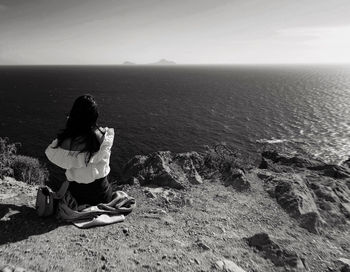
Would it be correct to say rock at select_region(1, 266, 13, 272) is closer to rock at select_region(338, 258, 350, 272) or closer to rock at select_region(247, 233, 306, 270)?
rock at select_region(247, 233, 306, 270)

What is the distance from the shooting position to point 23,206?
8.25 meters

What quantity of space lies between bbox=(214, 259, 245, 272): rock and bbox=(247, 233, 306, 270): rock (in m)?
1.18

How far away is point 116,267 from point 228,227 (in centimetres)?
439

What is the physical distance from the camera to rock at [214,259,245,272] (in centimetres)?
663

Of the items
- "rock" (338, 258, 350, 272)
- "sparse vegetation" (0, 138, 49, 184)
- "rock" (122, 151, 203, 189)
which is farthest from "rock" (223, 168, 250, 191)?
"sparse vegetation" (0, 138, 49, 184)

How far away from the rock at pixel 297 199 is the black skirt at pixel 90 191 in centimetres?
749

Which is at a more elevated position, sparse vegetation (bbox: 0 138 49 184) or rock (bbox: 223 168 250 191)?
rock (bbox: 223 168 250 191)

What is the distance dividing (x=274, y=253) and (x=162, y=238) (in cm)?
330

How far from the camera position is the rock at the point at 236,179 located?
12.9 m

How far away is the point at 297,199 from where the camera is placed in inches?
439

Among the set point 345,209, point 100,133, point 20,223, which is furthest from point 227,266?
point 345,209

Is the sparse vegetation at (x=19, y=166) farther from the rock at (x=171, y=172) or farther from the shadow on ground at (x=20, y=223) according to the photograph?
the shadow on ground at (x=20, y=223)

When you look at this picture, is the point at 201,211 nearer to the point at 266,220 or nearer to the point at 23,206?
the point at 266,220

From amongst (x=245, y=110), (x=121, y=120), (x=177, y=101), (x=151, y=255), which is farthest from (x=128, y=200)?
(x=177, y=101)
